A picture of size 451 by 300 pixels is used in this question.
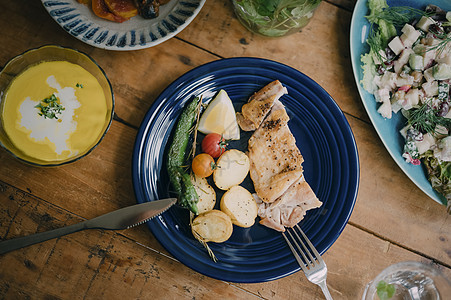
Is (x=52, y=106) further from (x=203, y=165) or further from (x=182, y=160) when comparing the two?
(x=203, y=165)

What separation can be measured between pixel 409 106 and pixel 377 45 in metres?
0.41

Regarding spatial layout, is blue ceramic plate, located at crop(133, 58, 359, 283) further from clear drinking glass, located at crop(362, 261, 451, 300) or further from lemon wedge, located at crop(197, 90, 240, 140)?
clear drinking glass, located at crop(362, 261, 451, 300)

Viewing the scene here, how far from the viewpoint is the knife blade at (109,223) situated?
2078 millimetres

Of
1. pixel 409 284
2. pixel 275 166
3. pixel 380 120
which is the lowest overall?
pixel 409 284

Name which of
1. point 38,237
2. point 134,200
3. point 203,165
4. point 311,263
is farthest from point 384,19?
point 38,237

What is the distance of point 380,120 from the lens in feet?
7.51

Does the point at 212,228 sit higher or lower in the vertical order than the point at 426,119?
lower

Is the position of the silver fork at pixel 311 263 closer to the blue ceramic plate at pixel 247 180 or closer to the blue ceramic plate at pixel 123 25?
the blue ceramic plate at pixel 247 180

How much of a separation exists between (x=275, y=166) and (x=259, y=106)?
358 millimetres

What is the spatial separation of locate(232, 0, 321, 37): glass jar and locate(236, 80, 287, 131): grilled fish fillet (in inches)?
13.7

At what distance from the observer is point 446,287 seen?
2.16m

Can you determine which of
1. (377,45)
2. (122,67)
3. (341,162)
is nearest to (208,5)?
(122,67)

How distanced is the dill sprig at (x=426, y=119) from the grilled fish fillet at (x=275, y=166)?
708 mm

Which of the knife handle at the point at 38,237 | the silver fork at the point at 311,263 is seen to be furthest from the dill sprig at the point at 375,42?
the knife handle at the point at 38,237
